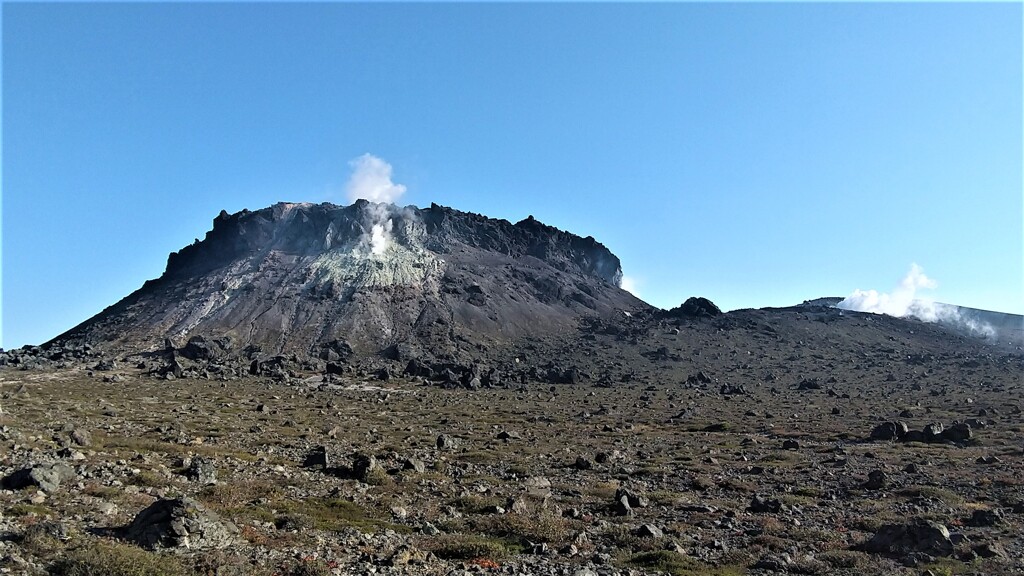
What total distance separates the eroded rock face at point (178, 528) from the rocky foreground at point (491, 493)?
0.05m

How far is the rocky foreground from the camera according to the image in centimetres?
1492

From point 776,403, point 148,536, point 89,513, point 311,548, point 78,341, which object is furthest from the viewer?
point 78,341

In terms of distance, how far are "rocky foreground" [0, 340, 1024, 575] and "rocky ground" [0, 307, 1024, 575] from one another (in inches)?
4.4

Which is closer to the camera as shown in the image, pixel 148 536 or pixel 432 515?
pixel 148 536

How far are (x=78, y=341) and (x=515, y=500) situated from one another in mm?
148411

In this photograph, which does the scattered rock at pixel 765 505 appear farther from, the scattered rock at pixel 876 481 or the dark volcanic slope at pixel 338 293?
the dark volcanic slope at pixel 338 293

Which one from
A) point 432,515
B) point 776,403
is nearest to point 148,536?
point 432,515

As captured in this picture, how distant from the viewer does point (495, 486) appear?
25.9m

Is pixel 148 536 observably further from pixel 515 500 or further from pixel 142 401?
pixel 142 401

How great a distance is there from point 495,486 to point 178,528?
45.8ft

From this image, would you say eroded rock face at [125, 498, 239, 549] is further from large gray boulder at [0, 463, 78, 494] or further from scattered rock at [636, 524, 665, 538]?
scattered rock at [636, 524, 665, 538]

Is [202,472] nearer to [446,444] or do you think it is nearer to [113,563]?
[113,563]

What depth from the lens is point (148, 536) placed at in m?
14.3

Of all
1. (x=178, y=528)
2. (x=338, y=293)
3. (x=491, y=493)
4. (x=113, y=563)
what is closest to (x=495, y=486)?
(x=491, y=493)
